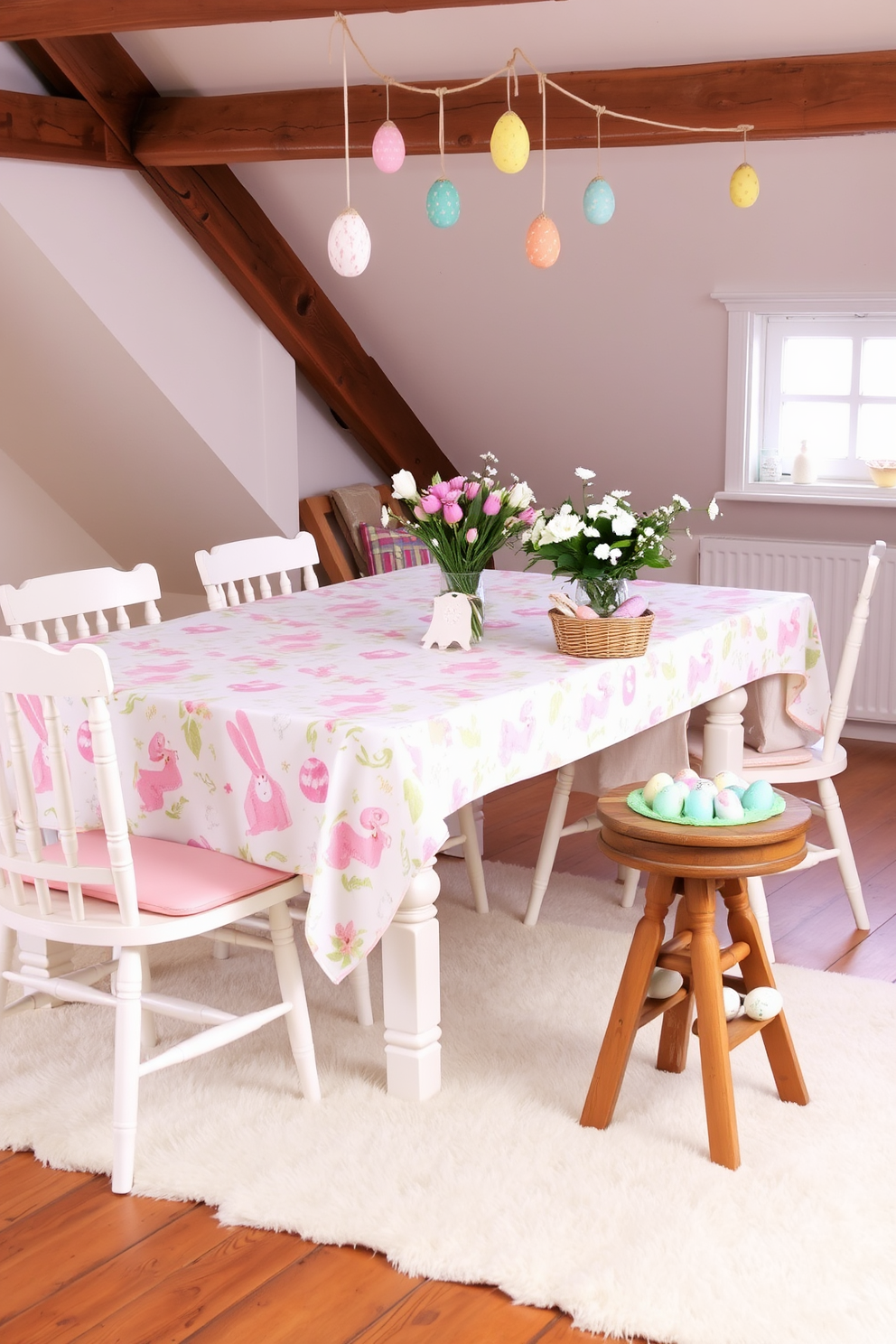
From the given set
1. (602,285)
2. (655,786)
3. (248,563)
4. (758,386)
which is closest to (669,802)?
(655,786)

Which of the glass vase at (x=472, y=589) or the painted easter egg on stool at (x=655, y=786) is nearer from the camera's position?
the painted easter egg on stool at (x=655, y=786)

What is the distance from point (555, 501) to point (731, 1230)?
3.74 m

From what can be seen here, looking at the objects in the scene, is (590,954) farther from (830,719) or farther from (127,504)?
(127,504)

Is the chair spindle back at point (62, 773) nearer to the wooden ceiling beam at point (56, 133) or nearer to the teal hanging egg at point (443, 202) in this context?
the teal hanging egg at point (443, 202)

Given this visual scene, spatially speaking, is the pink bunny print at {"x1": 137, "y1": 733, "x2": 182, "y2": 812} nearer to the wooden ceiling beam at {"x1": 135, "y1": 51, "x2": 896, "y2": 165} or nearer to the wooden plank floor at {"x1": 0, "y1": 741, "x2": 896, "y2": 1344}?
the wooden plank floor at {"x1": 0, "y1": 741, "x2": 896, "y2": 1344}

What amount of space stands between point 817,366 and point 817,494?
0.45 meters

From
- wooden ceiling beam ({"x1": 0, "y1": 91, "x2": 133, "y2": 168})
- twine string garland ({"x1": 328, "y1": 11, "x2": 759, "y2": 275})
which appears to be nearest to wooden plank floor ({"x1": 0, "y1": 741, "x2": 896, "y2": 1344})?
twine string garland ({"x1": 328, "y1": 11, "x2": 759, "y2": 275})

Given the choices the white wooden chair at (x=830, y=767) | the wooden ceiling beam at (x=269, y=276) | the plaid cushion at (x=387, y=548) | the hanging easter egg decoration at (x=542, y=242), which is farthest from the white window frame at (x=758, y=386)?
the hanging easter egg decoration at (x=542, y=242)

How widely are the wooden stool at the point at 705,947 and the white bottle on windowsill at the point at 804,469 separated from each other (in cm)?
268

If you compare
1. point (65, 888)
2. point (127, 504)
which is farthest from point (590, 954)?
point (127, 504)

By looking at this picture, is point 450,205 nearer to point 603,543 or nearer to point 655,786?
point 603,543

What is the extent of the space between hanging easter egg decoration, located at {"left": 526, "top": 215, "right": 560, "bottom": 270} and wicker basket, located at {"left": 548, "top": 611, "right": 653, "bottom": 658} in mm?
768

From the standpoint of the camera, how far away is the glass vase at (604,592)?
272 centimetres

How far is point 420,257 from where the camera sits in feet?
15.4
